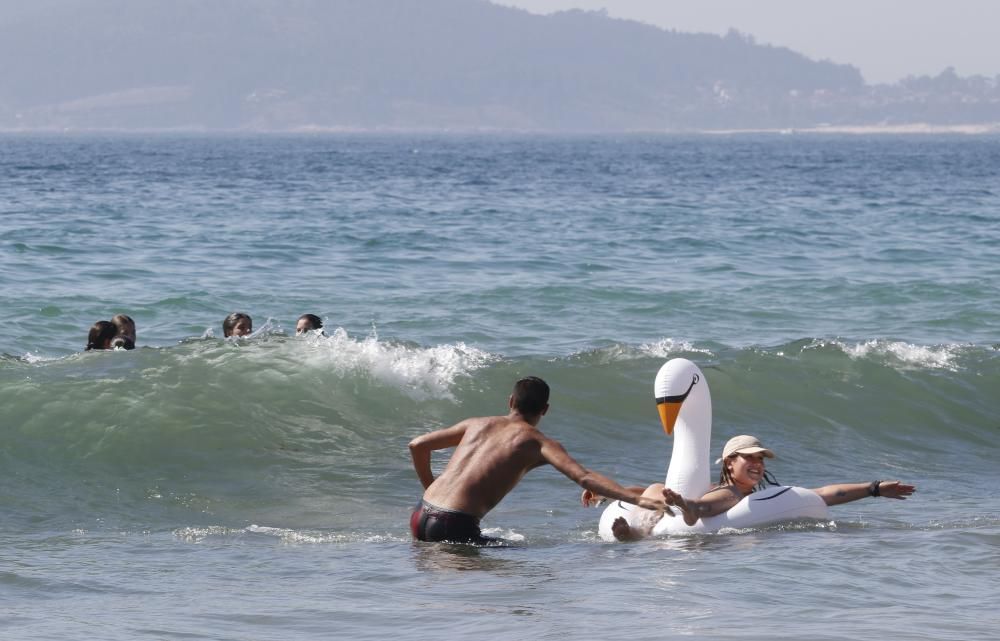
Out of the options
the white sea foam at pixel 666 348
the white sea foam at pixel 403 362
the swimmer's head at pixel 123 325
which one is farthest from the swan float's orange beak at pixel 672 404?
the swimmer's head at pixel 123 325

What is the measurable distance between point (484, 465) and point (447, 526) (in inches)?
17.4

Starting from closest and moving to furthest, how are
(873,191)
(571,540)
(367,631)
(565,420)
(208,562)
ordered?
(367,631)
(208,562)
(571,540)
(565,420)
(873,191)

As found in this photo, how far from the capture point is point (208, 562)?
8664mm

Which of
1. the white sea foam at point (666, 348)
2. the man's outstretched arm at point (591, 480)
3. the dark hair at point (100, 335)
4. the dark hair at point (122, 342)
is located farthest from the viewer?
the white sea foam at point (666, 348)

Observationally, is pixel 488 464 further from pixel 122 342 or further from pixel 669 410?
pixel 122 342

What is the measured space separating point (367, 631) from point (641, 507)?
240 centimetres

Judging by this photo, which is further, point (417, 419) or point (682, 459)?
point (417, 419)

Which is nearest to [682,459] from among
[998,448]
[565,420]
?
[565,420]

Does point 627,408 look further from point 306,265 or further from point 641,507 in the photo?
point 306,265

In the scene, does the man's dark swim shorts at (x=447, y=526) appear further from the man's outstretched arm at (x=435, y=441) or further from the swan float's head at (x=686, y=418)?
the swan float's head at (x=686, y=418)

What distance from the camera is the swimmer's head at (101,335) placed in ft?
46.6

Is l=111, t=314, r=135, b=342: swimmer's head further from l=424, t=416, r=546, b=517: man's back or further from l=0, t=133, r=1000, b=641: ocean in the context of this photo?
l=424, t=416, r=546, b=517: man's back

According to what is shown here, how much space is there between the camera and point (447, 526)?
8.88 metres

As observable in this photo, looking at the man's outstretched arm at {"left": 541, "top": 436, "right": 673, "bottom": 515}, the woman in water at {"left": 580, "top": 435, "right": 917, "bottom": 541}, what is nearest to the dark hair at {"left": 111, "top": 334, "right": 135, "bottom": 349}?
the woman in water at {"left": 580, "top": 435, "right": 917, "bottom": 541}
